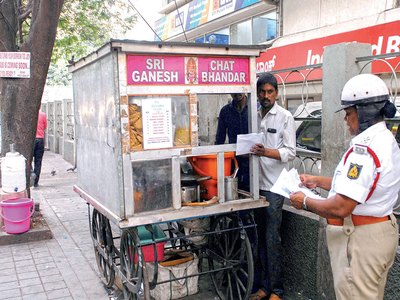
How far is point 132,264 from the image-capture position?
134 inches

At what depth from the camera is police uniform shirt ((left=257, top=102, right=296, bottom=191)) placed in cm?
351

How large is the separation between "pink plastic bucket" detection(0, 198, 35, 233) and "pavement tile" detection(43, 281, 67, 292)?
1.69 meters

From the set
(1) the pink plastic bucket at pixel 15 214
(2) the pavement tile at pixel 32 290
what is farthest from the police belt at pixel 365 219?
(1) the pink plastic bucket at pixel 15 214

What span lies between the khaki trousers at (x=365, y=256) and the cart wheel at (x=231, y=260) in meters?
1.28

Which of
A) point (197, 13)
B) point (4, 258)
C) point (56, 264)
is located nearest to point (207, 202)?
point (56, 264)

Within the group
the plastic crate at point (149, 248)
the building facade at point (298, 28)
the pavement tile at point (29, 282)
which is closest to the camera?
the plastic crate at point (149, 248)

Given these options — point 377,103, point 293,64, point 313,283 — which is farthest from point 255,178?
point 293,64

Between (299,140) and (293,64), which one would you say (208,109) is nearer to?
(299,140)

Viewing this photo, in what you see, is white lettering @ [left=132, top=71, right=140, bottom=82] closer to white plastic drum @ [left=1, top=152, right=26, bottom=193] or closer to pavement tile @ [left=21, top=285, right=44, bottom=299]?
pavement tile @ [left=21, top=285, right=44, bottom=299]

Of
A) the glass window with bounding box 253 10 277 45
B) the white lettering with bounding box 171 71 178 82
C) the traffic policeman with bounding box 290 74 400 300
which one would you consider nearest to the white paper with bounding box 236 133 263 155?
the white lettering with bounding box 171 71 178 82

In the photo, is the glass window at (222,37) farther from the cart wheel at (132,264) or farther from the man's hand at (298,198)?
the man's hand at (298,198)

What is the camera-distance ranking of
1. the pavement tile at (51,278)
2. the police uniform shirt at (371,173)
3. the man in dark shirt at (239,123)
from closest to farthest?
the police uniform shirt at (371,173), the man in dark shirt at (239,123), the pavement tile at (51,278)

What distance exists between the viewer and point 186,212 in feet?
10.3

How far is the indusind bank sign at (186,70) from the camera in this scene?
116 inches
